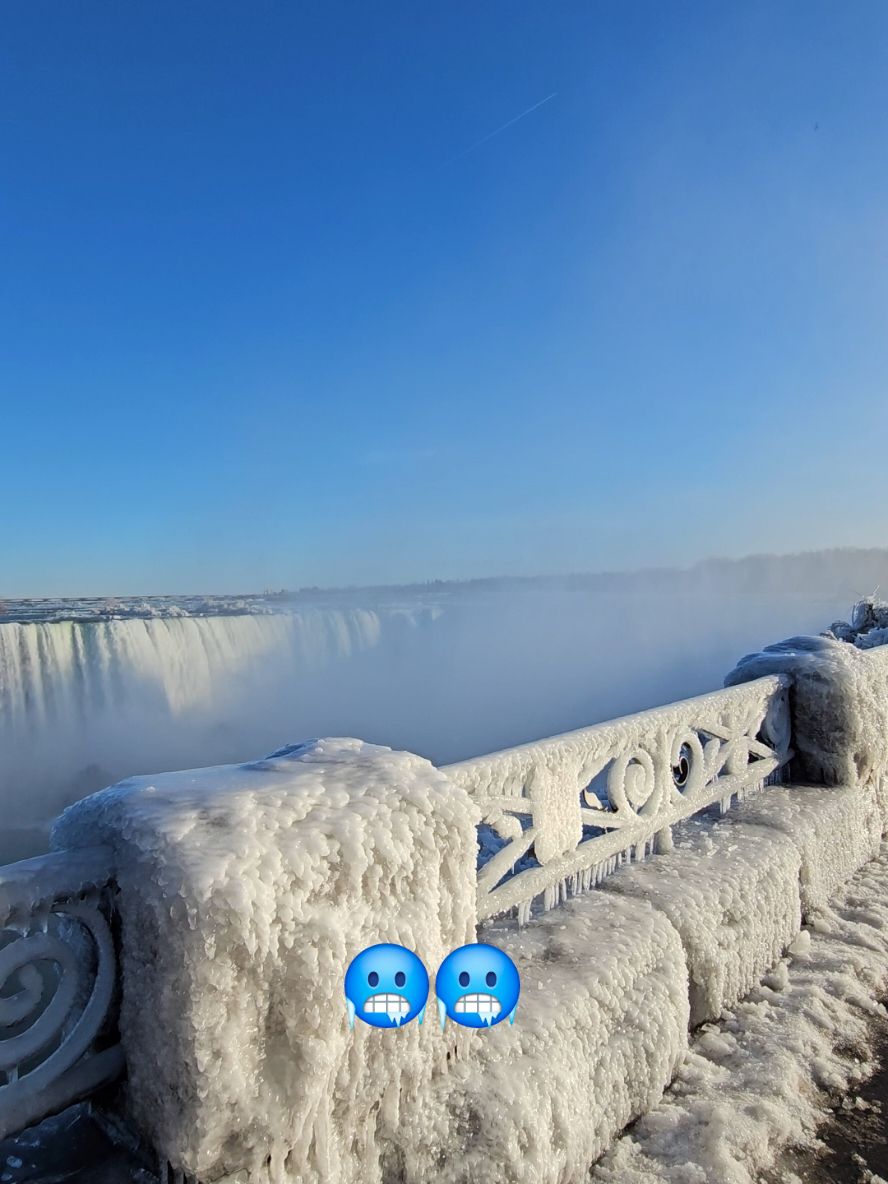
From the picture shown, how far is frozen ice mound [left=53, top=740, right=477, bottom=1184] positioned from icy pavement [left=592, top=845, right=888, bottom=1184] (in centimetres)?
84

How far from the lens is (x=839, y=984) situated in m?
2.95

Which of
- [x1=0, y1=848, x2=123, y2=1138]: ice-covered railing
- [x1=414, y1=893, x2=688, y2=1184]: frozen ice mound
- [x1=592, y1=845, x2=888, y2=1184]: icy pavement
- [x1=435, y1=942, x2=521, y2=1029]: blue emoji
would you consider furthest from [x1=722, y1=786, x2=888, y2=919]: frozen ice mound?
[x1=0, y1=848, x2=123, y2=1138]: ice-covered railing

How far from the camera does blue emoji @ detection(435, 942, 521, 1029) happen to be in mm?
1626

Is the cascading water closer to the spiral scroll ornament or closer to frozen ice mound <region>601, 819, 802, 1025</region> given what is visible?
frozen ice mound <region>601, 819, 802, 1025</region>

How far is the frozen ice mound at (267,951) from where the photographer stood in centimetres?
133

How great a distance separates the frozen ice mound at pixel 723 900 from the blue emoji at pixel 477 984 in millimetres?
1209

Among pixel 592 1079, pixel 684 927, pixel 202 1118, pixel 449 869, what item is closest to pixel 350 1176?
pixel 202 1118

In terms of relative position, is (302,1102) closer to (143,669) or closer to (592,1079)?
(592,1079)

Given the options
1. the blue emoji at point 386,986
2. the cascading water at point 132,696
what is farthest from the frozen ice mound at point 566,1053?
the cascading water at point 132,696

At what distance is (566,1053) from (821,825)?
2.45 metres

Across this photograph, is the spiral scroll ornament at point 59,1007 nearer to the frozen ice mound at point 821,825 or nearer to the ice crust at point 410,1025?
the ice crust at point 410,1025

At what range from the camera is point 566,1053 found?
2023 mm

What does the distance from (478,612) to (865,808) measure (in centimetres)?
5276

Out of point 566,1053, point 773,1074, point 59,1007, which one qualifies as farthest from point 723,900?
point 59,1007
